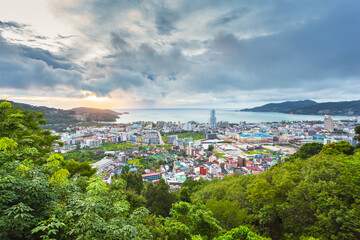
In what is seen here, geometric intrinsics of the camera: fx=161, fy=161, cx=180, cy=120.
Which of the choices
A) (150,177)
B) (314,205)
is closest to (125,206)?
(314,205)

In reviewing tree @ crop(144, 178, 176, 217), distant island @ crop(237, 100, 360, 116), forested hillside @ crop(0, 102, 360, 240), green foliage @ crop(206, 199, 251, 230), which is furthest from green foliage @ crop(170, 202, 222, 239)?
distant island @ crop(237, 100, 360, 116)

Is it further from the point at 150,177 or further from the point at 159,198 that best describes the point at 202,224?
the point at 150,177

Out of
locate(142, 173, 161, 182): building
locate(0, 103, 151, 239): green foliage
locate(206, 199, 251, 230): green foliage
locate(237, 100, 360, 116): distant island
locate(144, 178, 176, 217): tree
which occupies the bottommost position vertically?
locate(142, 173, 161, 182): building

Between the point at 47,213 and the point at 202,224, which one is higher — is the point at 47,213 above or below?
above

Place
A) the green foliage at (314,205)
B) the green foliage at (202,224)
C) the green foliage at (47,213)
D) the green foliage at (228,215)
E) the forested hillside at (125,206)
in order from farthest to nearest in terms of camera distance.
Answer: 1. the green foliage at (228,215)
2. the green foliage at (314,205)
3. the green foliage at (202,224)
4. the forested hillside at (125,206)
5. the green foliage at (47,213)

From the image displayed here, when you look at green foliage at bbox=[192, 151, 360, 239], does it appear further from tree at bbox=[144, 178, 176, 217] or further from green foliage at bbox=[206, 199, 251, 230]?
tree at bbox=[144, 178, 176, 217]

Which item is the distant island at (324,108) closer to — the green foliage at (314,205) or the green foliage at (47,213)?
the green foliage at (314,205)

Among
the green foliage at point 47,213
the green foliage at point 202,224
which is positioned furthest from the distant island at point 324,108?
the green foliage at point 47,213

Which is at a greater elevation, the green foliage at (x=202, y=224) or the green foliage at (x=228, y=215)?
the green foliage at (x=202, y=224)

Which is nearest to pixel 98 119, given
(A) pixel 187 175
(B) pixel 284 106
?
(A) pixel 187 175

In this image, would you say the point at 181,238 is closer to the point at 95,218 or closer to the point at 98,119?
the point at 95,218
